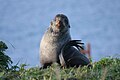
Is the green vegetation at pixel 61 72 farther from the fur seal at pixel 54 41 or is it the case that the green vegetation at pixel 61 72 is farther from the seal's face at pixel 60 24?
the seal's face at pixel 60 24

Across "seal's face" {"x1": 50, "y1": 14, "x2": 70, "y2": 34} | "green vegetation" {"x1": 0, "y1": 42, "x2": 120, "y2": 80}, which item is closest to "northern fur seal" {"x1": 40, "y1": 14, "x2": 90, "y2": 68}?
"seal's face" {"x1": 50, "y1": 14, "x2": 70, "y2": 34}

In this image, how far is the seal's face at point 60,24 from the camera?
32.1 ft

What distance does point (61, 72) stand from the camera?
854cm

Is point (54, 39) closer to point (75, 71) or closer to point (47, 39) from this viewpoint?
point (47, 39)

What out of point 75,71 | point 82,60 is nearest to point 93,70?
point 75,71

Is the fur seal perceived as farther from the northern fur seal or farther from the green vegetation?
the green vegetation

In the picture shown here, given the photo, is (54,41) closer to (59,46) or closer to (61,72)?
(59,46)

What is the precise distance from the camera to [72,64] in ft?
32.0

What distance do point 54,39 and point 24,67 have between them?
0.86 m

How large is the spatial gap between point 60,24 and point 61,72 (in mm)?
1428

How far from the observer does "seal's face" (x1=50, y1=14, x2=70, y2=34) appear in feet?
32.1

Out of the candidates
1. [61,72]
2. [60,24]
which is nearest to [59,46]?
[60,24]

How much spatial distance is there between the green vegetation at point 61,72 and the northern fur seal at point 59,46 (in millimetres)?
337

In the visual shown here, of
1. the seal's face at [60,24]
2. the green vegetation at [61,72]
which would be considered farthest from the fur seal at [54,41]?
the green vegetation at [61,72]
